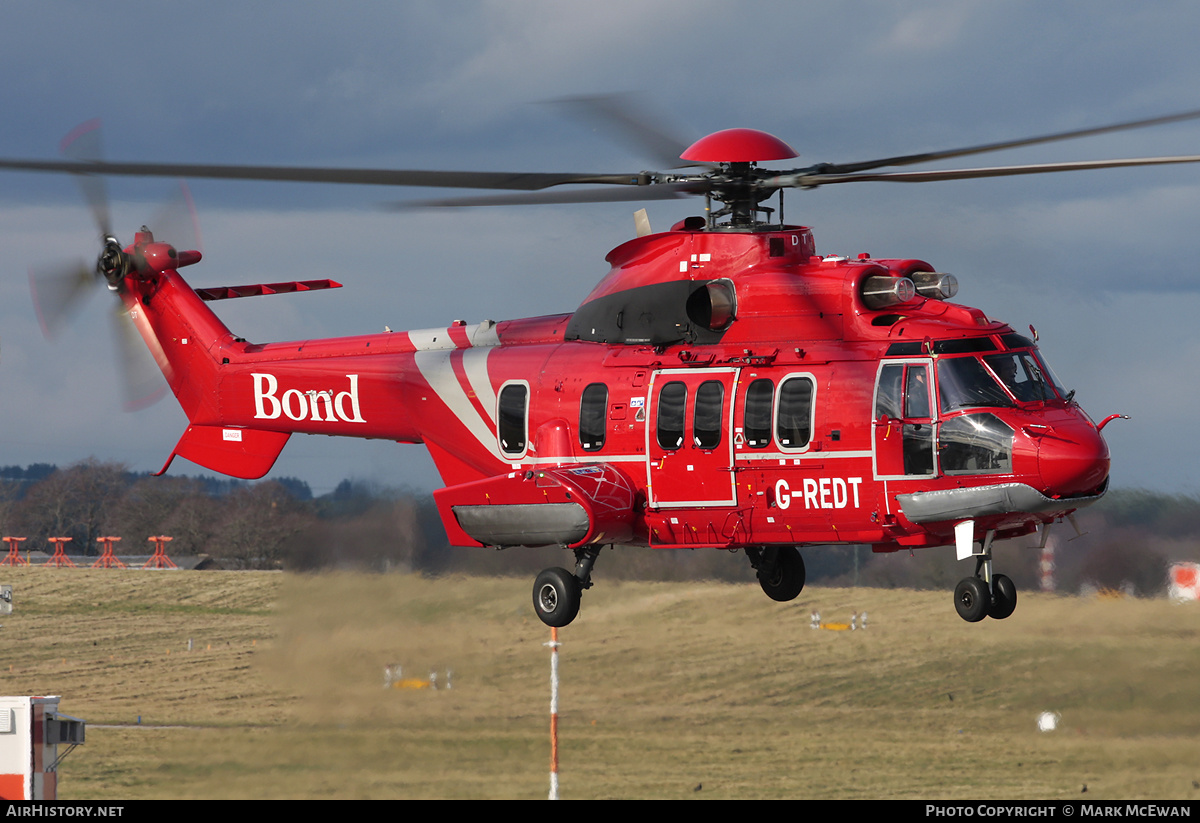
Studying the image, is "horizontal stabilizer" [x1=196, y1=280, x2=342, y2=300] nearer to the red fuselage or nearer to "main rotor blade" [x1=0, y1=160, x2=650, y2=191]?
the red fuselage

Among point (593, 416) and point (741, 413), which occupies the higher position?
point (593, 416)

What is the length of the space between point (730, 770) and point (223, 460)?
1204 centimetres

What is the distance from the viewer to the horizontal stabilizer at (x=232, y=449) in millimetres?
20750

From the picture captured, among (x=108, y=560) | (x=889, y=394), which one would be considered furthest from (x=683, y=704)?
(x=108, y=560)

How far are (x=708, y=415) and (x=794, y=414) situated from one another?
1.01 meters

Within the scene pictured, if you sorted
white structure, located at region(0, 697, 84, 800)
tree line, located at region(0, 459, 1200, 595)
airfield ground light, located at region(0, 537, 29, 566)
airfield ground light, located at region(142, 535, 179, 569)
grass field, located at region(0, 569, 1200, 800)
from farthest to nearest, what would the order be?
airfield ground light, located at region(0, 537, 29, 566) < airfield ground light, located at region(142, 535, 179, 569) < grass field, located at region(0, 569, 1200, 800) < white structure, located at region(0, 697, 84, 800) < tree line, located at region(0, 459, 1200, 595)

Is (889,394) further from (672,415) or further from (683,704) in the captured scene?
(683,704)

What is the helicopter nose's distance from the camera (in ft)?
46.7

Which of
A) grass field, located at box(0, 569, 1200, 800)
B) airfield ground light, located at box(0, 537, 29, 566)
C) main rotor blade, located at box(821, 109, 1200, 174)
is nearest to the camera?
main rotor blade, located at box(821, 109, 1200, 174)

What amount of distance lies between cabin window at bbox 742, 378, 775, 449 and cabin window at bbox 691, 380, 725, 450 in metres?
0.32

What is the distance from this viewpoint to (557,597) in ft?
54.6

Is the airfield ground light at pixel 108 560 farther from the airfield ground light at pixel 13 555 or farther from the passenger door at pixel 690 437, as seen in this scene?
the passenger door at pixel 690 437

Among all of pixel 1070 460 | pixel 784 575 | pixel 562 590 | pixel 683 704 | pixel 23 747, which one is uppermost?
pixel 1070 460

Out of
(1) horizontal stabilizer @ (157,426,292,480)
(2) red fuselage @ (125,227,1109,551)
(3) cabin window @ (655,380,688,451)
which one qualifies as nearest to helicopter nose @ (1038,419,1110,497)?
(2) red fuselage @ (125,227,1109,551)
